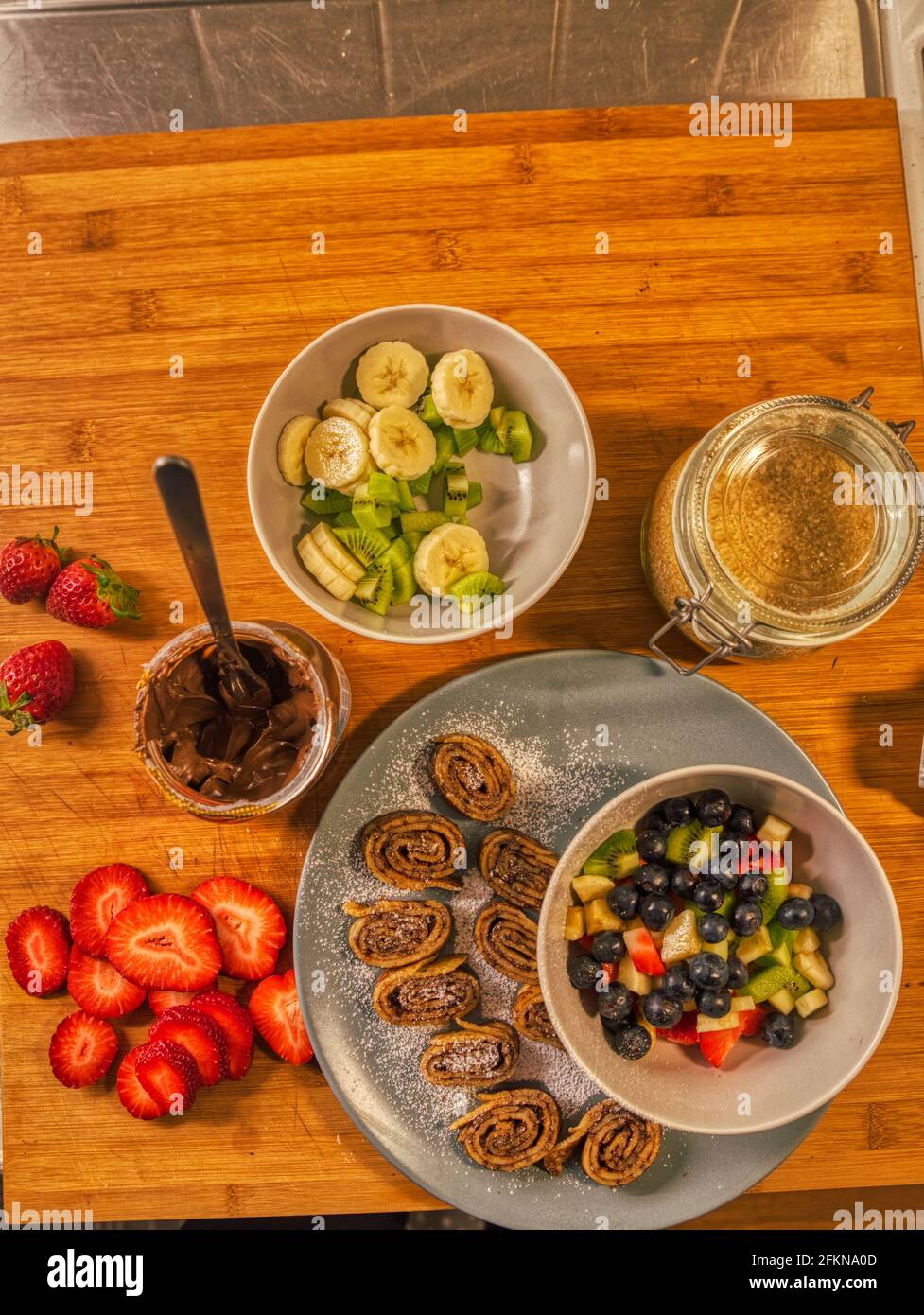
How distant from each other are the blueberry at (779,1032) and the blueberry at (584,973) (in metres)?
0.25

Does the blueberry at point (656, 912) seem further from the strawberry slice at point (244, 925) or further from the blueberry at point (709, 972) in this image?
the strawberry slice at point (244, 925)

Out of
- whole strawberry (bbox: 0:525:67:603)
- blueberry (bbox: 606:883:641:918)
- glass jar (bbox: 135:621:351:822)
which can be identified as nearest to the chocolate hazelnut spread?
glass jar (bbox: 135:621:351:822)

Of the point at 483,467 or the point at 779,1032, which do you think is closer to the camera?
the point at 779,1032

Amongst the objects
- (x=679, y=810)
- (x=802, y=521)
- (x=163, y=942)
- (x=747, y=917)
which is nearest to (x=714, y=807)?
(x=679, y=810)

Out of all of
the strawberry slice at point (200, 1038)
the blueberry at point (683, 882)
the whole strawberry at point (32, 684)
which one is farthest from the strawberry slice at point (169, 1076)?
the blueberry at point (683, 882)

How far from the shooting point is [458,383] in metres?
1.40

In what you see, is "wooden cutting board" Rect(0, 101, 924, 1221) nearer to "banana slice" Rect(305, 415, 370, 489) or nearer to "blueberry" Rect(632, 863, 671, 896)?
"banana slice" Rect(305, 415, 370, 489)

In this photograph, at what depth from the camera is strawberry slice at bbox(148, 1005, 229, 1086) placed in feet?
4.75

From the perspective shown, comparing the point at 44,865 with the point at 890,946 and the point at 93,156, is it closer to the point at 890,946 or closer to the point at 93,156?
the point at 93,156

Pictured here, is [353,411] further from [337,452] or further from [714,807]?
[714,807]

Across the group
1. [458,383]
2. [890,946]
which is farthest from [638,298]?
[890,946]

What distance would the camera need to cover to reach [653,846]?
1.35 m

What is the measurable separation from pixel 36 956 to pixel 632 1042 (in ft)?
2.92

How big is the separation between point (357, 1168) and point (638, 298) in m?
1.39
